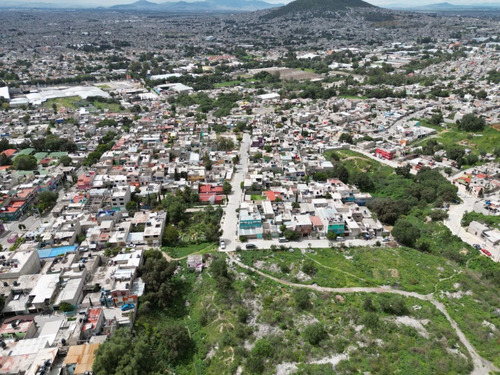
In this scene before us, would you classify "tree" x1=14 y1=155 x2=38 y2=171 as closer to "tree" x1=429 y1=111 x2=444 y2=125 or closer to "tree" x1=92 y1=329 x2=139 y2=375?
"tree" x1=92 y1=329 x2=139 y2=375

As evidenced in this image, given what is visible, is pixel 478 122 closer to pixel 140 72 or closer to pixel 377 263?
pixel 377 263

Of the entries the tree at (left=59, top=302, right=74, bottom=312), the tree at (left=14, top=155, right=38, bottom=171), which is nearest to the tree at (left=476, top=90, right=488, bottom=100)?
the tree at (left=59, top=302, right=74, bottom=312)

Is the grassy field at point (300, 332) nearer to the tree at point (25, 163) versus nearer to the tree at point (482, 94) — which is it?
the tree at point (25, 163)

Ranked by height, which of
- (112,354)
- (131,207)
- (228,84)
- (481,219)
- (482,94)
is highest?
(112,354)

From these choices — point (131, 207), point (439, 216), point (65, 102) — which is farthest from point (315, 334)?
point (65, 102)

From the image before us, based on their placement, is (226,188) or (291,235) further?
(226,188)

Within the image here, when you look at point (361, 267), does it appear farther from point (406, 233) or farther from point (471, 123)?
point (471, 123)
